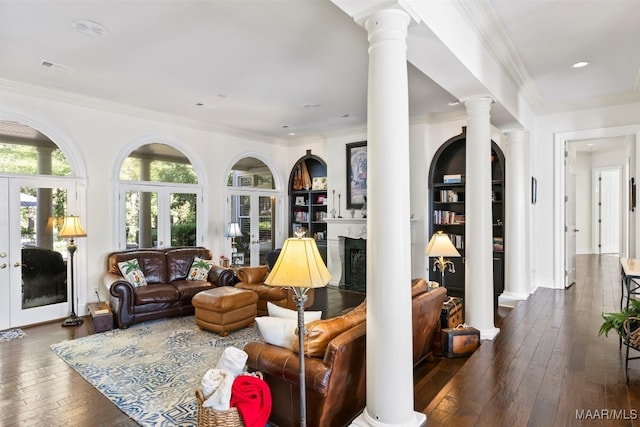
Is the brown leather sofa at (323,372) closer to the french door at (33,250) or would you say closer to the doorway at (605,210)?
the french door at (33,250)

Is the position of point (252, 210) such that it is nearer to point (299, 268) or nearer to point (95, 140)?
point (95, 140)

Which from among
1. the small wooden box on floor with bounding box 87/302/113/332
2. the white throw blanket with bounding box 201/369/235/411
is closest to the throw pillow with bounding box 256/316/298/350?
the white throw blanket with bounding box 201/369/235/411

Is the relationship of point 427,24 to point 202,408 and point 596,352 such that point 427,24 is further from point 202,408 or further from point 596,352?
point 596,352

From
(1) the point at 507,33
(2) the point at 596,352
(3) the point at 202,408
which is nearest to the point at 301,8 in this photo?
(1) the point at 507,33

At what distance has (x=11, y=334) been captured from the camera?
4.66 metres

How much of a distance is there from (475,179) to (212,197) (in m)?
4.93

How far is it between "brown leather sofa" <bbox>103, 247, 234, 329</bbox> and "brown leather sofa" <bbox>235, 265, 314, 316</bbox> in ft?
1.28

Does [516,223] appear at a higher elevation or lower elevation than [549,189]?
lower

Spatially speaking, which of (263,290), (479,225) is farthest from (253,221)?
(479,225)

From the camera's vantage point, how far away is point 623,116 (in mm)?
5633

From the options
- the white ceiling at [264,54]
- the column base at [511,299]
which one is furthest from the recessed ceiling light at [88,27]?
the column base at [511,299]

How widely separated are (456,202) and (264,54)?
4.30 m

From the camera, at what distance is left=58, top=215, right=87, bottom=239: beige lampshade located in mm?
4961

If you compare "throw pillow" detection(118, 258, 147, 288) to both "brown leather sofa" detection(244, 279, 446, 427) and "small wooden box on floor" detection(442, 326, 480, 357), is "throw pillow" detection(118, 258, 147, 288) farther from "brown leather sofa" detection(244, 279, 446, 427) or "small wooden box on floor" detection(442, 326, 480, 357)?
"small wooden box on floor" detection(442, 326, 480, 357)
